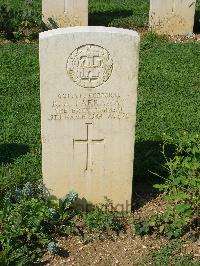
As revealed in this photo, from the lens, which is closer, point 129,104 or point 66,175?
point 129,104

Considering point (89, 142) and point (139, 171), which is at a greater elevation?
point (89, 142)

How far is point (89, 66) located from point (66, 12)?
231 inches

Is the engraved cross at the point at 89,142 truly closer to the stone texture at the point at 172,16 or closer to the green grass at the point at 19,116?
the green grass at the point at 19,116

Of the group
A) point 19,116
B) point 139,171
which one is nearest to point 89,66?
point 139,171

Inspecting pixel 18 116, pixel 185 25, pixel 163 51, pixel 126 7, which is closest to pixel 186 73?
pixel 163 51

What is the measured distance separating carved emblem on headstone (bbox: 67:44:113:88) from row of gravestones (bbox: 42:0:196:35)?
578 centimetres

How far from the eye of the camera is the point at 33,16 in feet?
33.9

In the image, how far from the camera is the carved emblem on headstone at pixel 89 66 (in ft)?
15.6

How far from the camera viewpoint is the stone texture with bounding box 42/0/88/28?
1036 centimetres

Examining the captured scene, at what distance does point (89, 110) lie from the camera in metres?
4.99

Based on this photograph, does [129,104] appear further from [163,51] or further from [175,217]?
[163,51]

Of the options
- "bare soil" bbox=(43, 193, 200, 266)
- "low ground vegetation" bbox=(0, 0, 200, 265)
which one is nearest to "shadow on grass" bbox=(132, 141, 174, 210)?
"low ground vegetation" bbox=(0, 0, 200, 265)

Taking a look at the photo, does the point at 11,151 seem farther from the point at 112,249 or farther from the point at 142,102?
A: the point at 142,102

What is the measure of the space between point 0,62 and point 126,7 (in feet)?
13.1
